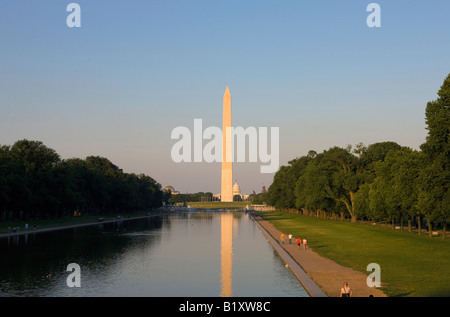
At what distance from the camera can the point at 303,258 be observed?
4150 centimetres

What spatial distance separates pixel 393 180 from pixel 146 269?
43.6 m

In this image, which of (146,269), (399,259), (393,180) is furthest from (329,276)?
(393,180)

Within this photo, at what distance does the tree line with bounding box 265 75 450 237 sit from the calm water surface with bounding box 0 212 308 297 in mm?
16920

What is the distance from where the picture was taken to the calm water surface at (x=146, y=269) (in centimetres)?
2826

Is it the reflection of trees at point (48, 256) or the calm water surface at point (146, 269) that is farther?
the reflection of trees at point (48, 256)

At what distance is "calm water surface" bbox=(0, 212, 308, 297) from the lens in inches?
1113

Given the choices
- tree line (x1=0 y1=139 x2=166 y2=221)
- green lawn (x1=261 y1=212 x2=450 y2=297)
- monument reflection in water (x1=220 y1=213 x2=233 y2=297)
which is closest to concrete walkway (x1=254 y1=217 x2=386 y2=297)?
green lawn (x1=261 y1=212 x2=450 y2=297)

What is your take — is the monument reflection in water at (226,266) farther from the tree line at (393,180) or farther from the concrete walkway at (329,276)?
the tree line at (393,180)

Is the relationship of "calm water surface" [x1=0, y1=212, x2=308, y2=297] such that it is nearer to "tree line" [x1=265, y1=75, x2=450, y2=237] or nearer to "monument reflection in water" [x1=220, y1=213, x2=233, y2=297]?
"monument reflection in water" [x1=220, y1=213, x2=233, y2=297]

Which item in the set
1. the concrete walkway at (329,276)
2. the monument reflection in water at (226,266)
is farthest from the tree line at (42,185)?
the concrete walkway at (329,276)

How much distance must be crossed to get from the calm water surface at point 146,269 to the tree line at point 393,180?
16.9m

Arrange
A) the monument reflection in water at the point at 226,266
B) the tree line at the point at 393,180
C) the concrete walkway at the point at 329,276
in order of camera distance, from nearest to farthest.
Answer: the concrete walkway at the point at 329,276, the monument reflection in water at the point at 226,266, the tree line at the point at 393,180

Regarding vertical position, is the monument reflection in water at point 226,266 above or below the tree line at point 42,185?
below
